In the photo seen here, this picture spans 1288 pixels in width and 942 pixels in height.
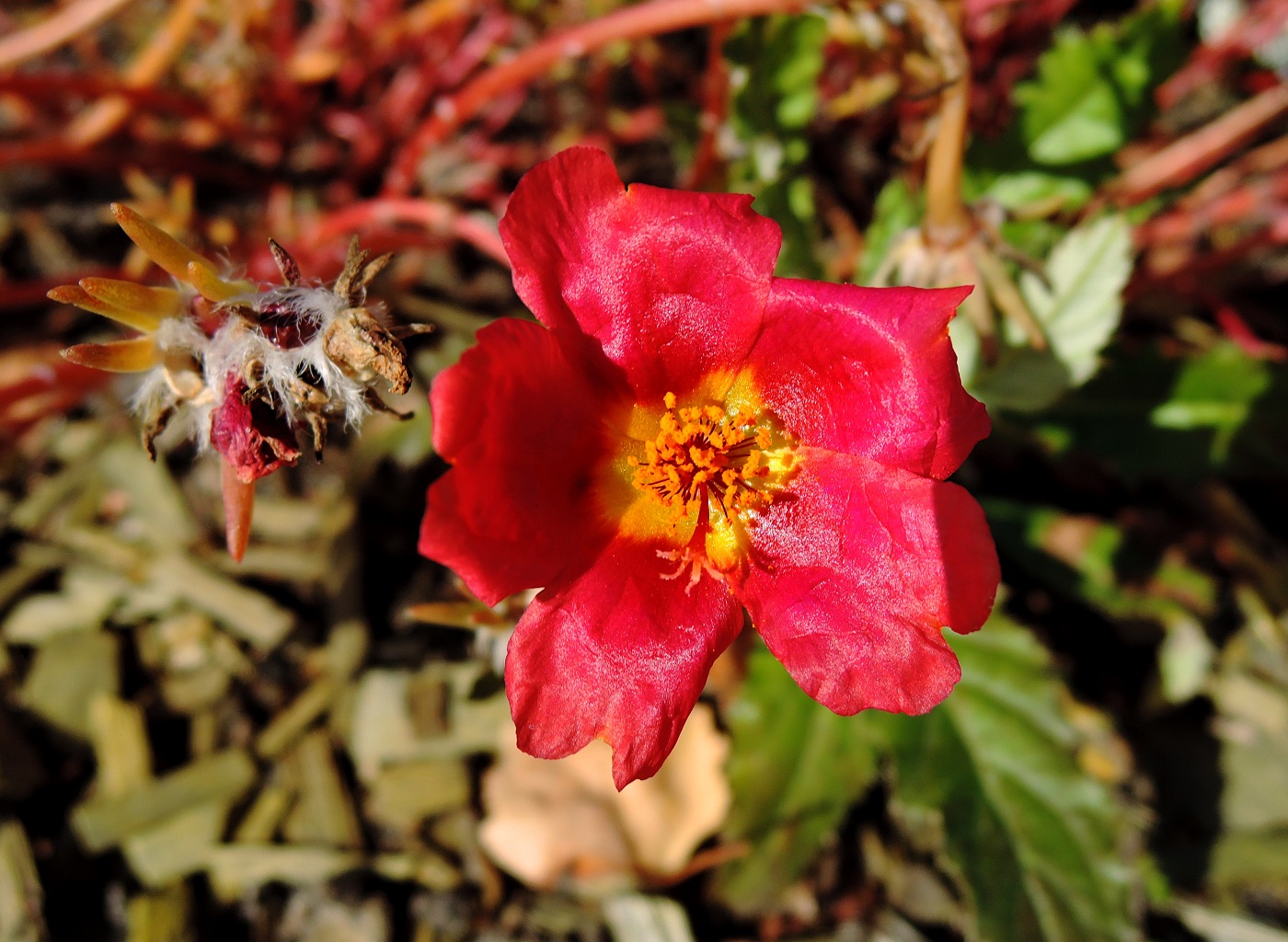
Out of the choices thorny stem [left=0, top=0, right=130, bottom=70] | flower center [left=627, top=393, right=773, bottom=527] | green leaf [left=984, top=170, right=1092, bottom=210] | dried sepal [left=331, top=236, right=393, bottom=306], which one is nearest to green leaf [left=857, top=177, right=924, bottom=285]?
green leaf [left=984, top=170, right=1092, bottom=210]

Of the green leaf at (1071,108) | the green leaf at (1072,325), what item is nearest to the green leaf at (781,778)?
the green leaf at (1072,325)

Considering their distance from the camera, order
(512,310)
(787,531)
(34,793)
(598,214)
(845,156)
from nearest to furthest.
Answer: (598,214)
(787,531)
(34,793)
(512,310)
(845,156)

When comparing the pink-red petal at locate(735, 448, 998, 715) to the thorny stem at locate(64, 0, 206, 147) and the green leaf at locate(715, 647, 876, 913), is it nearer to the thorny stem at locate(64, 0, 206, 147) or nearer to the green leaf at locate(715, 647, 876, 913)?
the green leaf at locate(715, 647, 876, 913)

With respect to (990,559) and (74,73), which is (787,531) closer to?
(990,559)

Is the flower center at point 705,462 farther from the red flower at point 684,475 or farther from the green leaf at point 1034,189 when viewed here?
the green leaf at point 1034,189

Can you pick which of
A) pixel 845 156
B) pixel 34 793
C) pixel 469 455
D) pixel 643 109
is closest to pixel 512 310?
pixel 643 109

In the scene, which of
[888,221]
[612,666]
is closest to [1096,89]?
[888,221]
